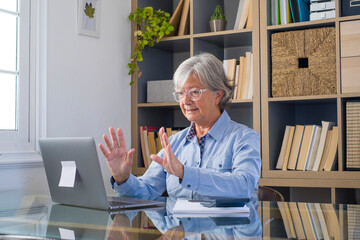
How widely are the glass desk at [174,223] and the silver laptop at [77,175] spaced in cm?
5

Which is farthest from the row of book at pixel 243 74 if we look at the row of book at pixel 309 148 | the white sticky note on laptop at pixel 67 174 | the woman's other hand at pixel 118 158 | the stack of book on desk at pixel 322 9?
the white sticky note on laptop at pixel 67 174

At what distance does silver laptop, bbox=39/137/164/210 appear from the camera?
1643mm

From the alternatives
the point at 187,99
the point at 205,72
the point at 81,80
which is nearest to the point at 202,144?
the point at 187,99

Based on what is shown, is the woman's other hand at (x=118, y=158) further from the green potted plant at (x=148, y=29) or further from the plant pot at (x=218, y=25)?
the plant pot at (x=218, y=25)

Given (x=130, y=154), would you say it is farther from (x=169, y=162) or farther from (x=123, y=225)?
(x=123, y=225)

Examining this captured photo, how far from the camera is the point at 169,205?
1.73 metres

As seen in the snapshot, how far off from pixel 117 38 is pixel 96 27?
22 centimetres

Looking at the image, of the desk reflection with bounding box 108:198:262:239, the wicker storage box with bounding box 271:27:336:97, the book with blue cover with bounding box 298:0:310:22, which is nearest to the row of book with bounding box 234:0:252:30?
the wicker storage box with bounding box 271:27:336:97

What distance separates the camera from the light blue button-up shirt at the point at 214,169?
179 cm

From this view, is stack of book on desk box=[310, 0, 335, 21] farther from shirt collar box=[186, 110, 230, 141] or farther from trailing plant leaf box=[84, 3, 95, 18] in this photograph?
trailing plant leaf box=[84, 3, 95, 18]

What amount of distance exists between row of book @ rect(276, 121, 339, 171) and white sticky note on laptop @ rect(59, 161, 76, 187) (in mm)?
1650

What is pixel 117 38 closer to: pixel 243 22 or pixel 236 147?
pixel 243 22

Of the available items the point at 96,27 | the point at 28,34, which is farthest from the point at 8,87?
the point at 96,27

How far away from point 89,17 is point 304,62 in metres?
1.37
